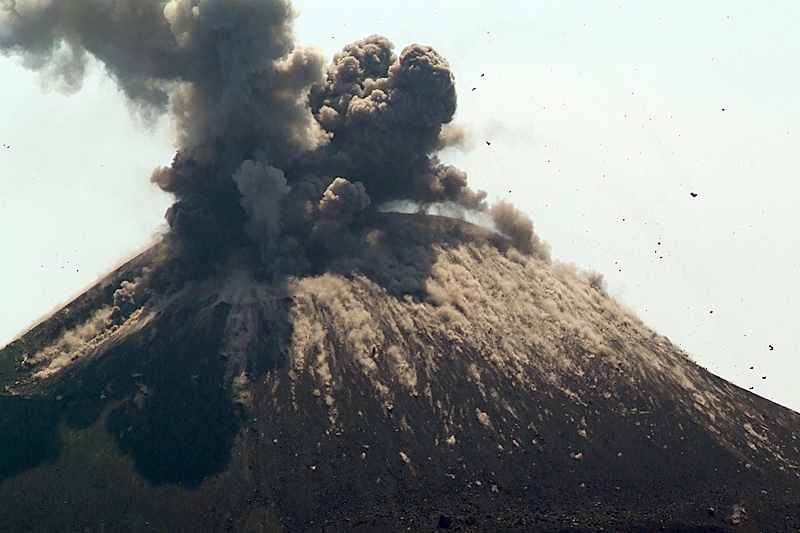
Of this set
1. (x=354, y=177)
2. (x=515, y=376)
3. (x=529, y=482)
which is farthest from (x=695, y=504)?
(x=354, y=177)

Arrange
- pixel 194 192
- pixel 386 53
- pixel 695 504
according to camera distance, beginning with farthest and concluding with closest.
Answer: pixel 386 53, pixel 194 192, pixel 695 504

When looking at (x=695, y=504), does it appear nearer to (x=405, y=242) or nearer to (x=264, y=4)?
(x=405, y=242)

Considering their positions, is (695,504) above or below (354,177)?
below
